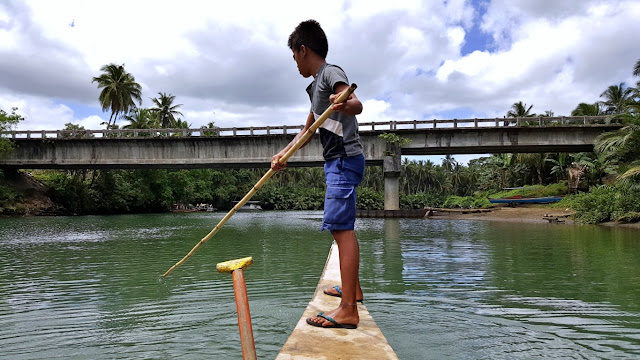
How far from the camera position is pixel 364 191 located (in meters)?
48.2

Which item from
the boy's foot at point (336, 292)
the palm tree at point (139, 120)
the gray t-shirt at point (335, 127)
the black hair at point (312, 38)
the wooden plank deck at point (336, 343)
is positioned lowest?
the wooden plank deck at point (336, 343)

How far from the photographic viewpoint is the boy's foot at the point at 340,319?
2.63m

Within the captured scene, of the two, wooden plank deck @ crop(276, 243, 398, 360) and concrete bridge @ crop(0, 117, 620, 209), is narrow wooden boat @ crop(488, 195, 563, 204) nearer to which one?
concrete bridge @ crop(0, 117, 620, 209)

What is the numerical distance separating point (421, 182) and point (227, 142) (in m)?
57.8

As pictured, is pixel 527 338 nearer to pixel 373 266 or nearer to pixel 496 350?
pixel 496 350

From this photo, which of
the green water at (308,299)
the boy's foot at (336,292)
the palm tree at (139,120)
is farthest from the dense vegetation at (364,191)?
the boy's foot at (336,292)

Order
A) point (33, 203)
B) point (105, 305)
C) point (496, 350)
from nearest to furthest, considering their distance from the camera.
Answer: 1. point (496, 350)
2. point (105, 305)
3. point (33, 203)

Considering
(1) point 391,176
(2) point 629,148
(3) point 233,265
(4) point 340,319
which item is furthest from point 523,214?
(3) point 233,265

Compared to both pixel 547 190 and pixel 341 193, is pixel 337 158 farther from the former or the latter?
pixel 547 190

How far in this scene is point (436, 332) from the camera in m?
3.32

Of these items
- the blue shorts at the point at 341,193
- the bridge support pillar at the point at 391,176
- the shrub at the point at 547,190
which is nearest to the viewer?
the blue shorts at the point at 341,193

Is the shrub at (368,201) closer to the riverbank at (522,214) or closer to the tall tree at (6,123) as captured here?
the riverbank at (522,214)

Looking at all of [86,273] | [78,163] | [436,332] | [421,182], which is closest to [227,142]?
[78,163]

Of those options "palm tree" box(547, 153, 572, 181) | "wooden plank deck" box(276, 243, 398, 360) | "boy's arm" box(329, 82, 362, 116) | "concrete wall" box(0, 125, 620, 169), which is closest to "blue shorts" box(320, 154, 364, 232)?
"boy's arm" box(329, 82, 362, 116)
